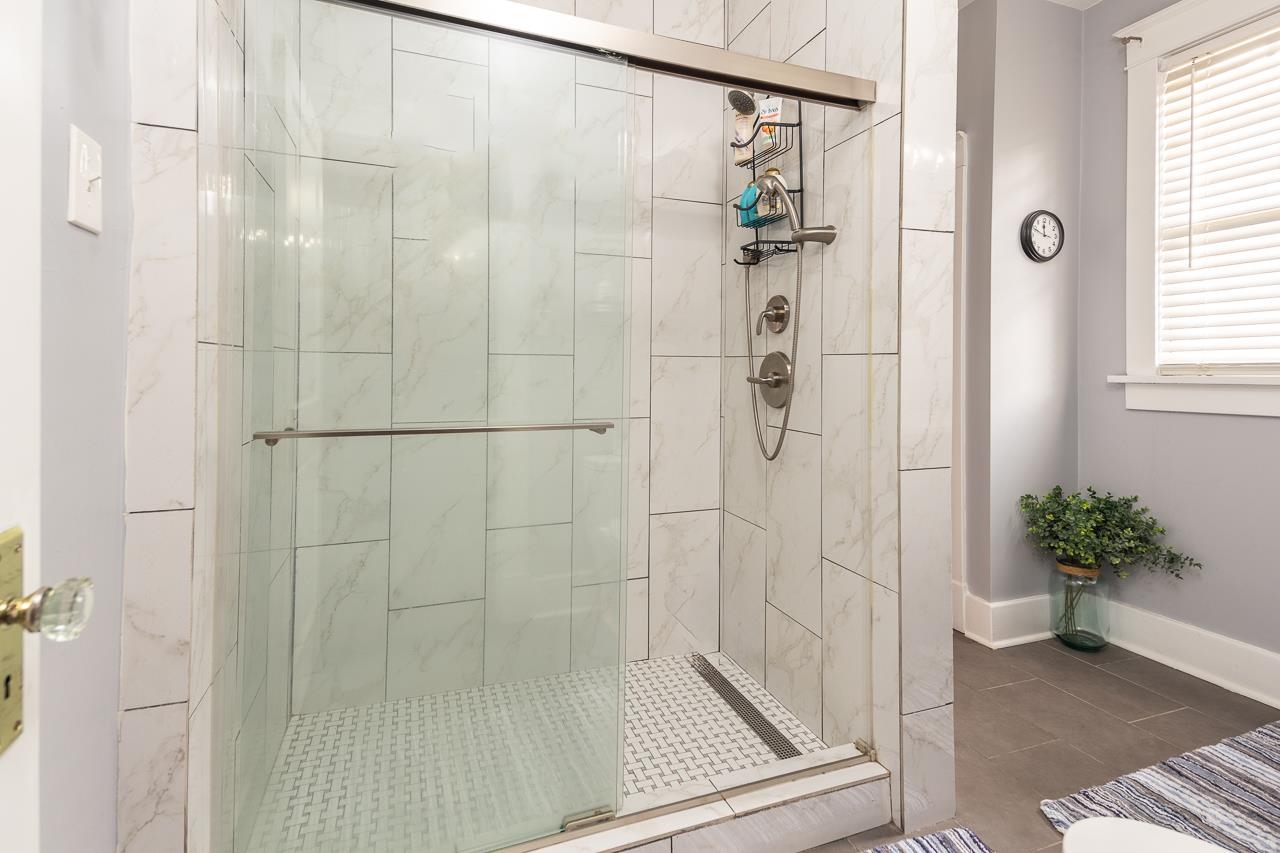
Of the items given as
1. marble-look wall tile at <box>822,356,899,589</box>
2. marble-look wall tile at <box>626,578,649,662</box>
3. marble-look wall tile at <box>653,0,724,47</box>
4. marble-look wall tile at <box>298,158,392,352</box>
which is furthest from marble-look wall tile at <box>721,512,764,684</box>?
marble-look wall tile at <box>653,0,724,47</box>

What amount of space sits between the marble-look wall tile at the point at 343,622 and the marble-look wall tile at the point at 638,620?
123 centimetres

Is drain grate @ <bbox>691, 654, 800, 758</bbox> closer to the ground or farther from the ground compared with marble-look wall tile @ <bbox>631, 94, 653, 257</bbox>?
closer to the ground

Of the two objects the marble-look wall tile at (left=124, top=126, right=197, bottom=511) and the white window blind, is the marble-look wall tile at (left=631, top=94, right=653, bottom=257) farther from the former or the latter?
the white window blind

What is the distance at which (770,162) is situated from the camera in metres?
2.11

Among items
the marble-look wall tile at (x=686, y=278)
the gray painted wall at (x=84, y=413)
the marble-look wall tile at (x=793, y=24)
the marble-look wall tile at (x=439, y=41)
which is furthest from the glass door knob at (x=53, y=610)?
the marble-look wall tile at (x=793, y=24)

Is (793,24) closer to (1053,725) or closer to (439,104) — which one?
(439,104)

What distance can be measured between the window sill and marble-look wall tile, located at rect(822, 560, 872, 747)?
1.75 metres

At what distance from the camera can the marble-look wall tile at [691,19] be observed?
234 centimetres

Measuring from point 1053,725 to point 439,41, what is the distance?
2.64 m

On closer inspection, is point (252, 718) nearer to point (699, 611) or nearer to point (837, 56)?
point (699, 611)

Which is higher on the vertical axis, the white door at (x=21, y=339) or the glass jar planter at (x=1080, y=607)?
the white door at (x=21, y=339)

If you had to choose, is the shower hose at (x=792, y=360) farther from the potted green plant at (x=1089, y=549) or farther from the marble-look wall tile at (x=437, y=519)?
the potted green plant at (x=1089, y=549)

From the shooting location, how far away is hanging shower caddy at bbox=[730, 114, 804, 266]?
198 centimetres

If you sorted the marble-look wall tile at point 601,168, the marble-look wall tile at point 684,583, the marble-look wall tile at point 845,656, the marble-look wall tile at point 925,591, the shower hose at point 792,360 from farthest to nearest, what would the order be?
1. the marble-look wall tile at point 684,583
2. the shower hose at point 792,360
3. the marble-look wall tile at point 845,656
4. the marble-look wall tile at point 925,591
5. the marble-look wall tile at point 601,168
